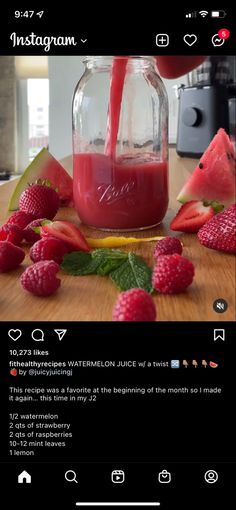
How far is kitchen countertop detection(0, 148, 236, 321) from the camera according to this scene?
506 mm

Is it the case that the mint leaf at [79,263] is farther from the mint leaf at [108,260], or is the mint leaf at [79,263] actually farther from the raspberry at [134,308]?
the raspberry at [134,308]

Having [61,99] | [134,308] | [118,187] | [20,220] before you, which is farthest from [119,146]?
[61,99]

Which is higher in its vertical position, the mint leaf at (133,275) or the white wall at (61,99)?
the white wall at (61,99)

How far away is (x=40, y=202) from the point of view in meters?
0.83

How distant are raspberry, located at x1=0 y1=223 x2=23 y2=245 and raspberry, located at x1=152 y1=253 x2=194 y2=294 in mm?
228

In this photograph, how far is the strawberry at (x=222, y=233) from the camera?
2.19 ft
